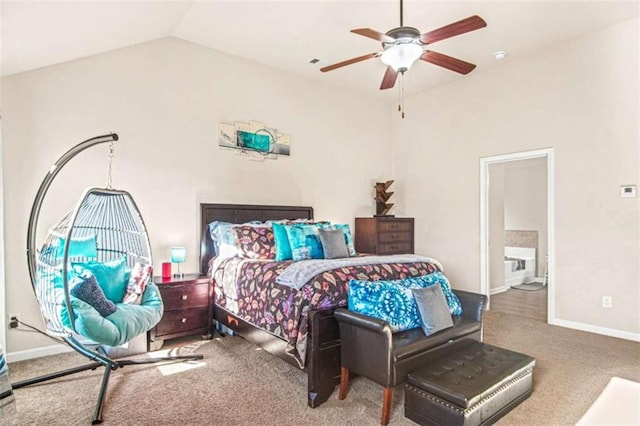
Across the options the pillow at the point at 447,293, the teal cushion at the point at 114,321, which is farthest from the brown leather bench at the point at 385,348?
the teal cushion at the point at 114,321

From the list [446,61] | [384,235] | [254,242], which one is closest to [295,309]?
[254,242]

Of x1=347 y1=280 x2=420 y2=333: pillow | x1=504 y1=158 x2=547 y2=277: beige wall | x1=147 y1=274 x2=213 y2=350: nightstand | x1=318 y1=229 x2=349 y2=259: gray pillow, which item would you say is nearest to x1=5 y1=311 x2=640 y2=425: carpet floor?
x1=147 y1=274 x2=213 y2=350: nightstand

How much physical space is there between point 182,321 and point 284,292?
1.53m

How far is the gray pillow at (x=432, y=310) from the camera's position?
8.53 feet

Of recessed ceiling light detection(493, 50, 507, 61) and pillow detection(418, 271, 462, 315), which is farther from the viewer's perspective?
recessed ceiling light detection(493, 50, 507, 61)

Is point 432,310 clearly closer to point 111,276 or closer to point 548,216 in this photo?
point 111,276

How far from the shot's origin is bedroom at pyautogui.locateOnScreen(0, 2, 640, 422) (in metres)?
3.45

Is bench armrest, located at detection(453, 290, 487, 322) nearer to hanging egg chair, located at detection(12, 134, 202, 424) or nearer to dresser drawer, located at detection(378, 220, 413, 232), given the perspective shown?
hanging egg chair, located at detection(12, 134, 202, 424)

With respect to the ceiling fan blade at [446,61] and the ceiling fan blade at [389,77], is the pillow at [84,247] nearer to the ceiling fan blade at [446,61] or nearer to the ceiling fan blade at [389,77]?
the ceiling fan blade at [389,77]

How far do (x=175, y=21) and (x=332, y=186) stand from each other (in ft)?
9.75

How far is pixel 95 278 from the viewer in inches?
115

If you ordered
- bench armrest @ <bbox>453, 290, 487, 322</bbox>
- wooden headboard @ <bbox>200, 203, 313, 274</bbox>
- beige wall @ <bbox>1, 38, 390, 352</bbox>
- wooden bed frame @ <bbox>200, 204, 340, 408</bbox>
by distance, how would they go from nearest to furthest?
wooden bed frame @ <bbox>200, 204, 340, 408</bbox> < bench armrest @ <bbox>453, 290, 487, 322</bbox> < beige wall @ <bbox>1, 38, 390, 352</bbox> < wooden headboard @ <bbox>200, 203, 313, 274</bbox>

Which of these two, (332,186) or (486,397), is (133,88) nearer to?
(332,186)

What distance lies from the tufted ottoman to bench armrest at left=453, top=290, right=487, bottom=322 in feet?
1.54
